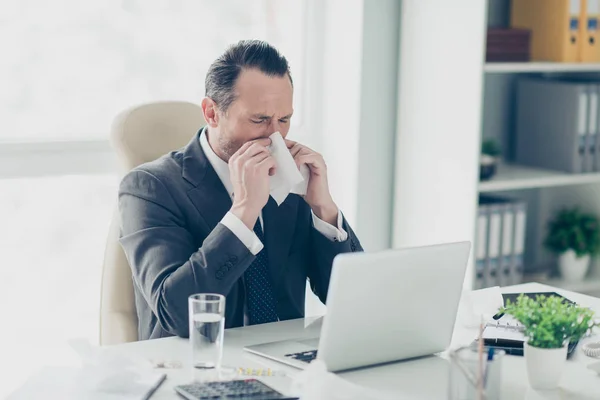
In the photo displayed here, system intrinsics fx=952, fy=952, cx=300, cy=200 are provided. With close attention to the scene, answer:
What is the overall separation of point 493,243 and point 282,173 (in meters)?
1.40

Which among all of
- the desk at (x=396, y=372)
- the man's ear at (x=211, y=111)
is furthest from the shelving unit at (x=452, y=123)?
the desk at (x=396, y=372)

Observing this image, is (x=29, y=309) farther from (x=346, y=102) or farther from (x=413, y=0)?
(x=413, y=0)

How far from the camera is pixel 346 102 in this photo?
10.9ft

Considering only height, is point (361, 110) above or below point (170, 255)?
above

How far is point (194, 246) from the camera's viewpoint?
2084mm

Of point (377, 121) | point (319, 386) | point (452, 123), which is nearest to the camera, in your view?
point (319, 386)

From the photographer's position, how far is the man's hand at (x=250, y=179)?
77.5 inches

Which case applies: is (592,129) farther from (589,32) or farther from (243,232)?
(243,232)

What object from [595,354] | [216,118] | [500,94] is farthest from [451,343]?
[500,94]

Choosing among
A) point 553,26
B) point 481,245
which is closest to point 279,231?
point 481,245

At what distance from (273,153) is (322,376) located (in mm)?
786

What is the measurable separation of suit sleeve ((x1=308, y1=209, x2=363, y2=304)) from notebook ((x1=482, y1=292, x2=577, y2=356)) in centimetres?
38

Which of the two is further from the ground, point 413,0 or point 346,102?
point 413,0

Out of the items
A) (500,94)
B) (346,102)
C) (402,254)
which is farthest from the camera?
(500,94)
